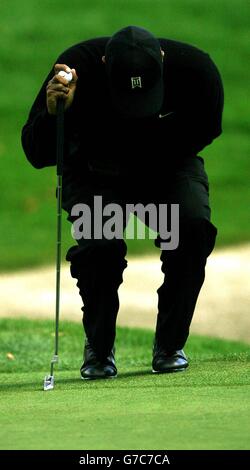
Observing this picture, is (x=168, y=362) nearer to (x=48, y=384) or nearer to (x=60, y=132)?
(x=48, y=384)

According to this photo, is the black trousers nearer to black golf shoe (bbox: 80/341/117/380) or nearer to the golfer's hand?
black golf shoe (bbox: 80/341/117/380)

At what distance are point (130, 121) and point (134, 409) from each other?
62.7 inches

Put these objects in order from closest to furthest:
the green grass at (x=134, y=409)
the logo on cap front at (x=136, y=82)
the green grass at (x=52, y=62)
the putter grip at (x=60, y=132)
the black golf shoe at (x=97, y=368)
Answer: the green grass at (x=134, y=409)
the logo on cap front at (x=136, y=82)
the putter grip at (x=60, y=132)
the black golf shoe at (x=97, y=368)
the green grass at (x=52, y=62)

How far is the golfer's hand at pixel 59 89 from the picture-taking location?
6348 millimetres

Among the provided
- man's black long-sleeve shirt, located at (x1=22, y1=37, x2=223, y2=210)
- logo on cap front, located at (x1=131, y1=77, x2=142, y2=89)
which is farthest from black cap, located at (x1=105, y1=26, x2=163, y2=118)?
man's black long-sleeve shirt, located at (x1=22, y1=37, x2=223, y2=210)

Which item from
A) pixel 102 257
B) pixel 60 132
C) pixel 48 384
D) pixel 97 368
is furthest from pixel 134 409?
pixel 60 132

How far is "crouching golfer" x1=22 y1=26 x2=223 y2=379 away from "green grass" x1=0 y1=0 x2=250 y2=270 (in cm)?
786

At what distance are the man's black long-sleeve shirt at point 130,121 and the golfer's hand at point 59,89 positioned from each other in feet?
0.18

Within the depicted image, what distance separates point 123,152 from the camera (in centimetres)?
657

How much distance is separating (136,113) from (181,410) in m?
1.56

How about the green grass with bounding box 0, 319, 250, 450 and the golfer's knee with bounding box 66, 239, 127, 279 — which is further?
the golfer's knee with bounding box 66, 239, 127, 279

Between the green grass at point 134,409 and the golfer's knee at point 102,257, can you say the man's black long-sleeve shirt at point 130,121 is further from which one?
the green grass at point 134,409

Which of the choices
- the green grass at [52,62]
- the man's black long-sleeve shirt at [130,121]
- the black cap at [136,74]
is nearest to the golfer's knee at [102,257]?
the man's black long-sleeve shirt at [130,121]

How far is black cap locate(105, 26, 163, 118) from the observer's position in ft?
20.6
